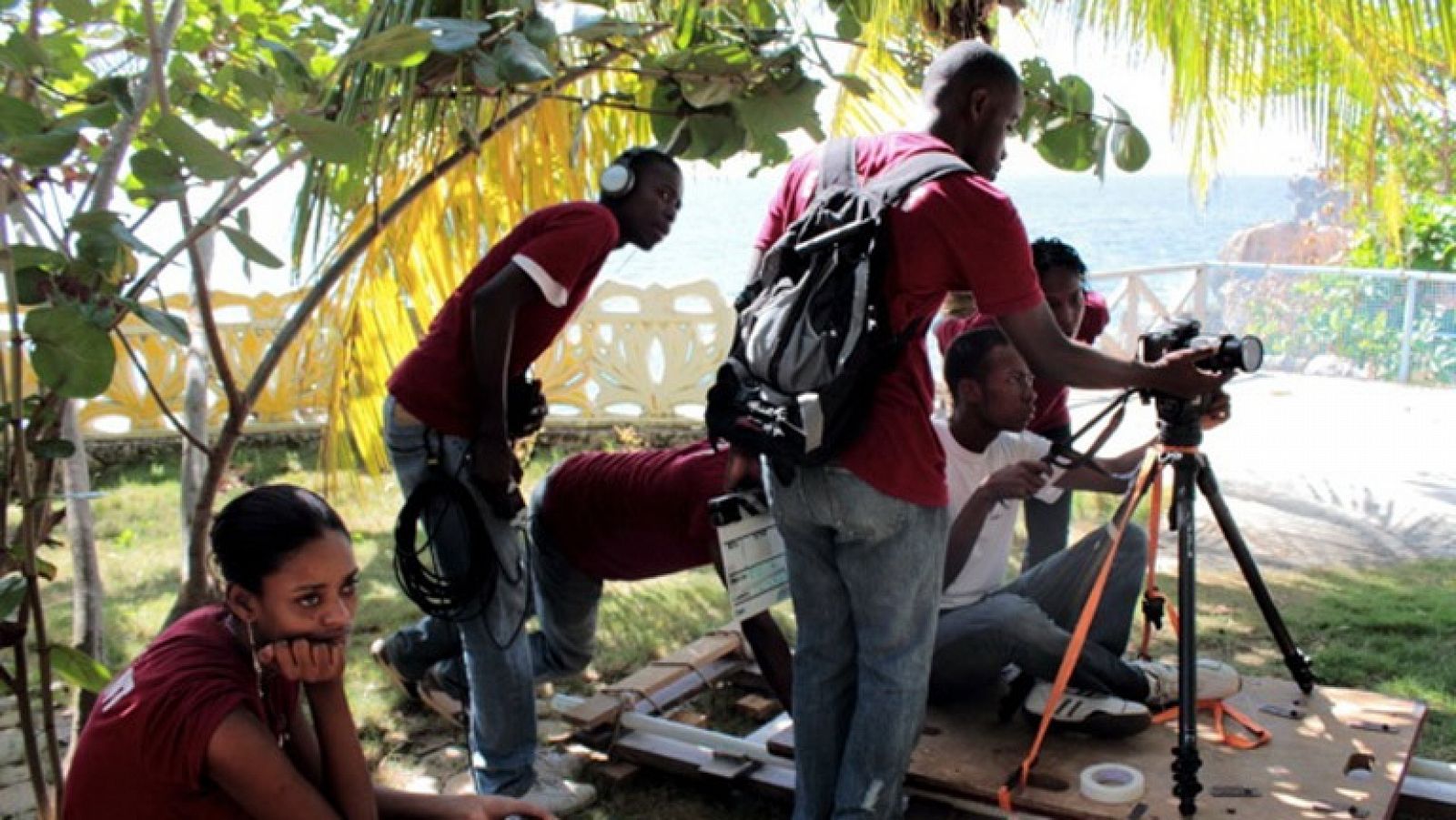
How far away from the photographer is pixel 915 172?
2.79m

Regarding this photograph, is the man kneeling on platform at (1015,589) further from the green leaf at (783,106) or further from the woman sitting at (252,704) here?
the woman sitting at (252,704)

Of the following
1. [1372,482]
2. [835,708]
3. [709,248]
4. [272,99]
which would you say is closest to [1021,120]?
[835,708]

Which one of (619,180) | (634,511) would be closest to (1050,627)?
(634,511)

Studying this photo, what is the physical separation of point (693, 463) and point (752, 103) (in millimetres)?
903

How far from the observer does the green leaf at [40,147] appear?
7.69ft

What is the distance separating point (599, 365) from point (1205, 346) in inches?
246

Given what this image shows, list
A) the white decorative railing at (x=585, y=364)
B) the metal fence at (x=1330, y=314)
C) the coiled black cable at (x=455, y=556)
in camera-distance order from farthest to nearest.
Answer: the metal fence at (x=1330, y=314)
the white decorative railing at (x=585, y=364)
the coiled black cable at (x=455, y=556)

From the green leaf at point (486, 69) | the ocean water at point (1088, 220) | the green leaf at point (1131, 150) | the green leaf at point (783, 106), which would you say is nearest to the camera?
the green leaf at point (486, 69)

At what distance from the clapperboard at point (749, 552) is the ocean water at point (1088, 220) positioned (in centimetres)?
2792

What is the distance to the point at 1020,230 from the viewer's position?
2.76 metres

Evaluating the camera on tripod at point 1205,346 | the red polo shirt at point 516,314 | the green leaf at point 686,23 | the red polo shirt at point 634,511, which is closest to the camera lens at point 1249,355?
the camera on tripod at point 1205,346

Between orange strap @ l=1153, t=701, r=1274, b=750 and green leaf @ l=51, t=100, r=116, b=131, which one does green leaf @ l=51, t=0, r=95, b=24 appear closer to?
green leaf @ l=51, t=100, r=116, b=131

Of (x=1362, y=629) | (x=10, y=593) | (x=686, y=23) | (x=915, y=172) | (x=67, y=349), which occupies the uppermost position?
(x=686, y=23)

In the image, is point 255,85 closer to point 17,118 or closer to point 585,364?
point 17,118
